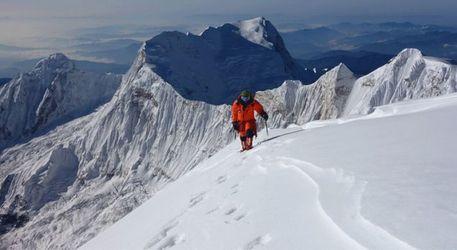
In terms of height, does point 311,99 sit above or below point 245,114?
below

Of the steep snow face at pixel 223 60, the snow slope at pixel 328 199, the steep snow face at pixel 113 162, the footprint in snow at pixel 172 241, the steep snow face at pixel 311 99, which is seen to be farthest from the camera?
the steep snow face at pixel 223 60

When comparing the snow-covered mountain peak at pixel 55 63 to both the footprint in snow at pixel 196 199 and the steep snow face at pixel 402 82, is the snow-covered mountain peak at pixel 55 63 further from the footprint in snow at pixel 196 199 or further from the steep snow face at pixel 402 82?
the footprint in snow at pixel 196 199

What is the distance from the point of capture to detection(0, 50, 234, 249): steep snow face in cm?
9353

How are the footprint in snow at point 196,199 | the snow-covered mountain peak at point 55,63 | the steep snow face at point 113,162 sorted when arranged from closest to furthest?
the footprint in snow at point 196,199 < the steep snow face at point 113,162 < the snow-covered mountain peak at point 55,63

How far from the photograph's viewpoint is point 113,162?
108625 millimetres

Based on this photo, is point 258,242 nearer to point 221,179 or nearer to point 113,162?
point 221,179

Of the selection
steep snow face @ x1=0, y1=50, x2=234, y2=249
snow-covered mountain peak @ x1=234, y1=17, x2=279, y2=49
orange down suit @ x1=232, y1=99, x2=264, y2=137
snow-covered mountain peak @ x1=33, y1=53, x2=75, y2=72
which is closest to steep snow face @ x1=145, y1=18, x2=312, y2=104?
snow-covered mountain peak @ x1=234, y1=17, x2=279, y2=49

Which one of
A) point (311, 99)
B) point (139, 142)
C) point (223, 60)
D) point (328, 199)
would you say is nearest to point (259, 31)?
point (223, 60)

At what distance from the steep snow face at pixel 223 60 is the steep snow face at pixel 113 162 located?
222 inches

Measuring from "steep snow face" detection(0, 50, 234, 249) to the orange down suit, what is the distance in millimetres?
64782

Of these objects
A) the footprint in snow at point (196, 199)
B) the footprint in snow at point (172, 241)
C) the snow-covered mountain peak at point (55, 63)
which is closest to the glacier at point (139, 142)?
the snow-covered mountain peak at point (55, 63)

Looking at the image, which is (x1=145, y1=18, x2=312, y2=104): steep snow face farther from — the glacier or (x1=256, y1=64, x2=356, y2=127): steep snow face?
(x1=256, y1=64, x2=356, y2=127): steep snow face

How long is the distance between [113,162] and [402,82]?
59.3m

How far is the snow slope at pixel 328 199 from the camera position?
29.0ft
